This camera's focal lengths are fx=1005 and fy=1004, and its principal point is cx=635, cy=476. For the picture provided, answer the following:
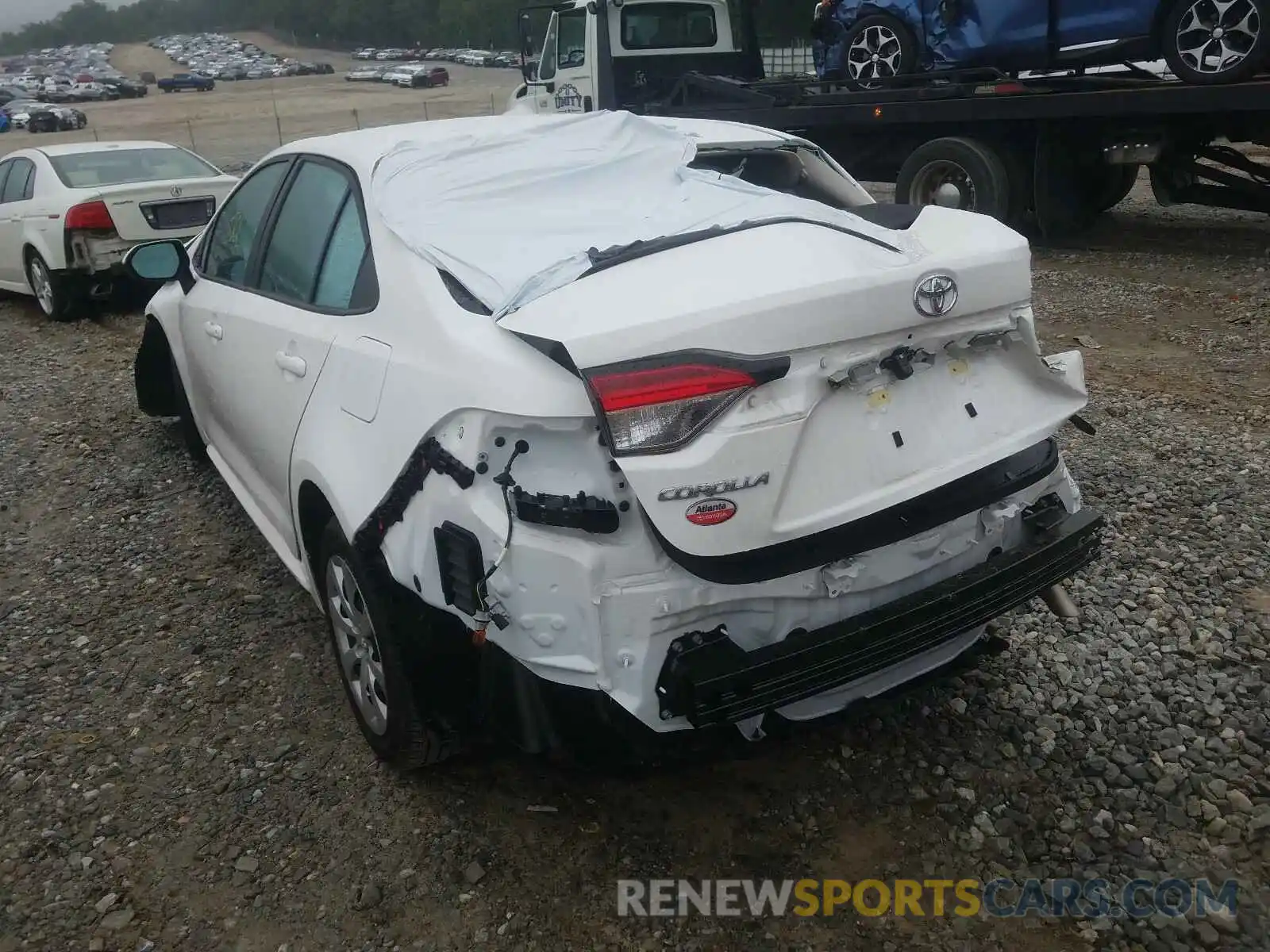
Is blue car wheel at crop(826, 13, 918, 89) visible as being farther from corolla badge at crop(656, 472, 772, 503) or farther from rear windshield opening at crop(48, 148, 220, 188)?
corolla badge at crop(656, 472, 772, 503)

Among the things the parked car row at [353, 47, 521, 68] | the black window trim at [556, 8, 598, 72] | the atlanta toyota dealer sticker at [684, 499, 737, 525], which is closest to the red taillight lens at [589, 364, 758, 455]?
the atlanta toyota dealer sticker at [684, 499, 737, 525]

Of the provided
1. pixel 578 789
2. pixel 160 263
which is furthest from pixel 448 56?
pixel 578 789

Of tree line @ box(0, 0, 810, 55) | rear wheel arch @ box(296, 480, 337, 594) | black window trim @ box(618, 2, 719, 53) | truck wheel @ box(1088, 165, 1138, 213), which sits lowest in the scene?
rear wheel arch @ box(296, 480, 337, 594)

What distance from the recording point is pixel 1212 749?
8.93ft

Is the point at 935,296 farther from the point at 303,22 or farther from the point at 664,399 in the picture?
the point at 303,22

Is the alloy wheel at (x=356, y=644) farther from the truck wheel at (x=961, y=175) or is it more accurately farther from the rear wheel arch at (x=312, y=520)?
the truck wheel at (x=961, y=175)

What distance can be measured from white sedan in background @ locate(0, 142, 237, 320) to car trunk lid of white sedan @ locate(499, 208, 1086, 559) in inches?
277

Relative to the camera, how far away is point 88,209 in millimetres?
7984

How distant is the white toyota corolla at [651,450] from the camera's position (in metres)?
2.05

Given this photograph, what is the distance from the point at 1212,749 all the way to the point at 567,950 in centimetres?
181

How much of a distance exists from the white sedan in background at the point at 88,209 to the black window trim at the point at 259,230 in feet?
14.8

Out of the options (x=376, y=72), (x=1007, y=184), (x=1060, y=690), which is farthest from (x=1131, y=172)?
(x=376, y=72)

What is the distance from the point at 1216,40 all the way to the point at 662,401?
763cm

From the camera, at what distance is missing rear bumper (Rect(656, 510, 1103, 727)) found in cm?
206
